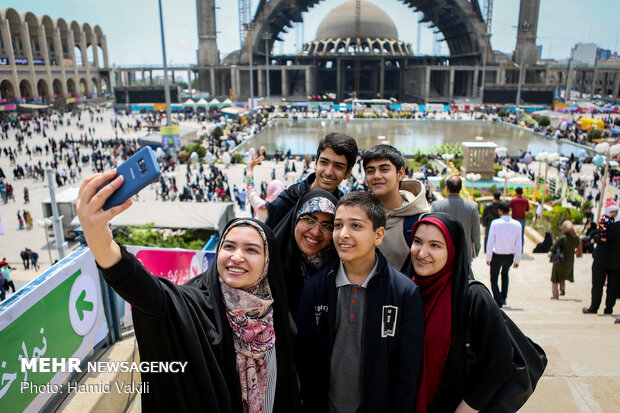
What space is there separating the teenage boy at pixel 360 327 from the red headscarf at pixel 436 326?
0.24 ft

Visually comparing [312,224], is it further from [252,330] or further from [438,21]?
[438,21]

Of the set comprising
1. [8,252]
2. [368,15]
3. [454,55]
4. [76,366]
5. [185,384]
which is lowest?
[8,252]

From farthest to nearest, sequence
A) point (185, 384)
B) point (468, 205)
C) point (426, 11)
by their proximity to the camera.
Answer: point (426, 11), point (468, 205), point (185, 384)

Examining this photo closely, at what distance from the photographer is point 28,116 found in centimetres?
4803

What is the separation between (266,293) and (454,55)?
251 feet

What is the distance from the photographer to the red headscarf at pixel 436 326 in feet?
6.92

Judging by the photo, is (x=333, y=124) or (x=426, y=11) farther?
(x=426, y=11)

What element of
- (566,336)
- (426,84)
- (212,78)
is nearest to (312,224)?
(566,336)

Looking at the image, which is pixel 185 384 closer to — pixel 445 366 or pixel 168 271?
pixel 445 366

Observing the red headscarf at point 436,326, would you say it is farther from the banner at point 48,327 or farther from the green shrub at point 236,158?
the green shrub at point 236,158

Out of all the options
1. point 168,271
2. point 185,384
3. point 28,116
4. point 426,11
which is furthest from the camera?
point 426,11

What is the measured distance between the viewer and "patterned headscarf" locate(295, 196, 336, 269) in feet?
7.77

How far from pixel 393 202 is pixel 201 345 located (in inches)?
60.7

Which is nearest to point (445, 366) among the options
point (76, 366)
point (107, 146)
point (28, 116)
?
point (76, 366)
